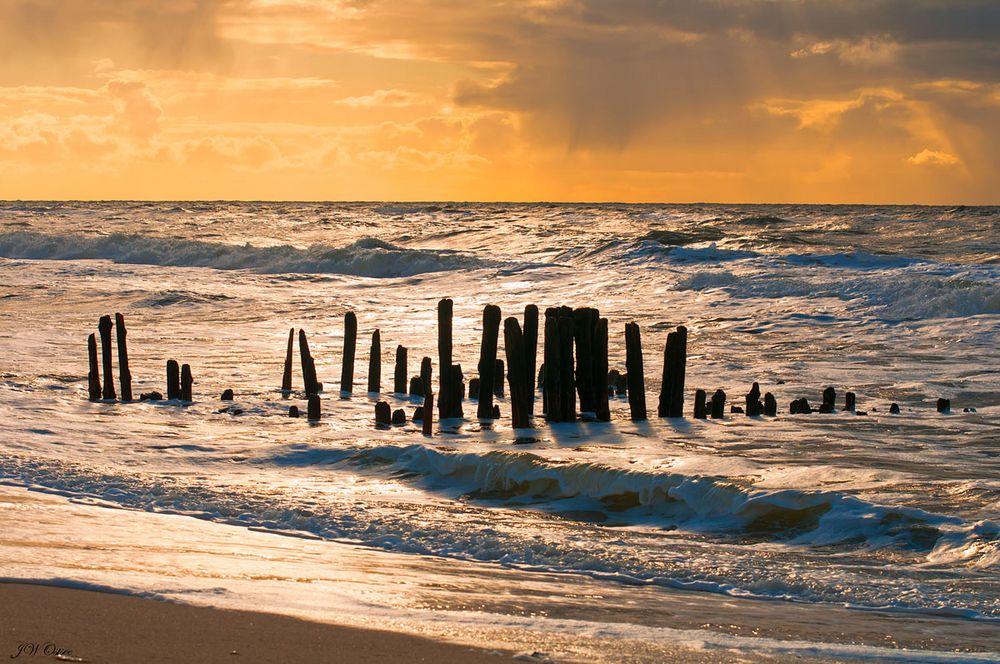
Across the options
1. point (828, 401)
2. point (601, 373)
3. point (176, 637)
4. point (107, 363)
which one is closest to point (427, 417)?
point (601, 373)

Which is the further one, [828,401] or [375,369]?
[375,369]

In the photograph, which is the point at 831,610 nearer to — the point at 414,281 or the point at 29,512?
the point at 29,512

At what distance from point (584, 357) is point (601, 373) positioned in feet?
0.94

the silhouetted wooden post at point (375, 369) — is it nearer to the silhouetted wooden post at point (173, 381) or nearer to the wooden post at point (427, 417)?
the silhouetted wooden post at point (173, 381)

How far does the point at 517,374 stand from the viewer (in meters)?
13.2

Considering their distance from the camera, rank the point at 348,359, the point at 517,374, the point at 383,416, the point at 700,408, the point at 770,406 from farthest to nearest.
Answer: the point at 348,359, the point at 770,406, the point at 700,408, the point at 383,416, the point at 517,374

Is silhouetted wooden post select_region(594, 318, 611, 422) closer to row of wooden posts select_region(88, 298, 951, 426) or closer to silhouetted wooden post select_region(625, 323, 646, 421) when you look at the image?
row of wooden posts select_region(88, 298, 951, 426)

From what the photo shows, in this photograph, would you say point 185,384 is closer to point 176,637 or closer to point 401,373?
point 401,373

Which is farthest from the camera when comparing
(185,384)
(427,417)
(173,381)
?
(173,381)

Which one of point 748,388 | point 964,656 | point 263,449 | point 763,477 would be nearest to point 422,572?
point 964,656

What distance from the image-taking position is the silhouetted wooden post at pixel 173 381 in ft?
50.2

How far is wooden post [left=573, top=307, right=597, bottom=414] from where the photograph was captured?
13.7m

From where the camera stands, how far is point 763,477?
10.1 meters

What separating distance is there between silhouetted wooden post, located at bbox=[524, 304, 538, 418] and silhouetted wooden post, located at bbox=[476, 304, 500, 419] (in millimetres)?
387
